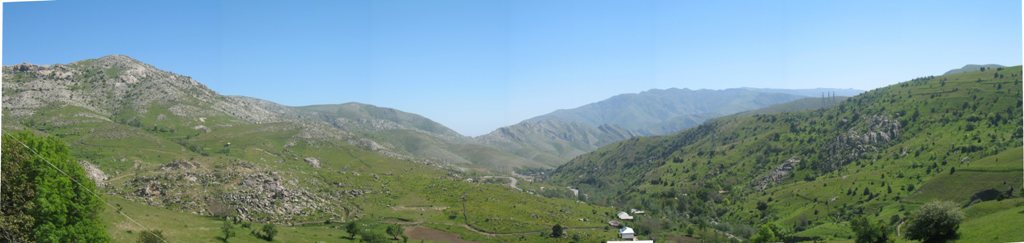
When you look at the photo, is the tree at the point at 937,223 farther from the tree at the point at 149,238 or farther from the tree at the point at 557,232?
the tree at the point at 149,238

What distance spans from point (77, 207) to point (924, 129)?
405 ft

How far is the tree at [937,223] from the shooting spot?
28.1 metres

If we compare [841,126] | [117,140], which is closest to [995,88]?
[841,126]

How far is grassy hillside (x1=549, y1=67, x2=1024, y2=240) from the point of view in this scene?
6875cm

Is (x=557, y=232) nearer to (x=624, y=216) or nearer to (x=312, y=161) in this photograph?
(x=624, y=216)

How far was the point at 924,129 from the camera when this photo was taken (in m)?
104

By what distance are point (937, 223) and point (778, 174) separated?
9029 cm

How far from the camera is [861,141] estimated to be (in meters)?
112

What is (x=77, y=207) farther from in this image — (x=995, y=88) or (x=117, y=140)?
(x=995, y=88)

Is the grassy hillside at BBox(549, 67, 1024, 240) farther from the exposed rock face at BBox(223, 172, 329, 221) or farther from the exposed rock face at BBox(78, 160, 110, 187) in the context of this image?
the exposed rock face at BBox(78, 160, 110, 187)

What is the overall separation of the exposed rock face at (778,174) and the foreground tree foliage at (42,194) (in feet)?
360

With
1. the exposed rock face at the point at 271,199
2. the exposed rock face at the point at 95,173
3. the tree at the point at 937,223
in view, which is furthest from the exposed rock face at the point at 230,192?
the tree at the point at 937,223

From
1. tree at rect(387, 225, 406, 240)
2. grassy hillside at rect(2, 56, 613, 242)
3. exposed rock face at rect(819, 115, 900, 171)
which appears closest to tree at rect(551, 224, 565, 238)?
grassy hillside at rect(2, 56, 613, 242)

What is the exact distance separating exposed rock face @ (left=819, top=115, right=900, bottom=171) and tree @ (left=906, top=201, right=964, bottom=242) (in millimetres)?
86384
